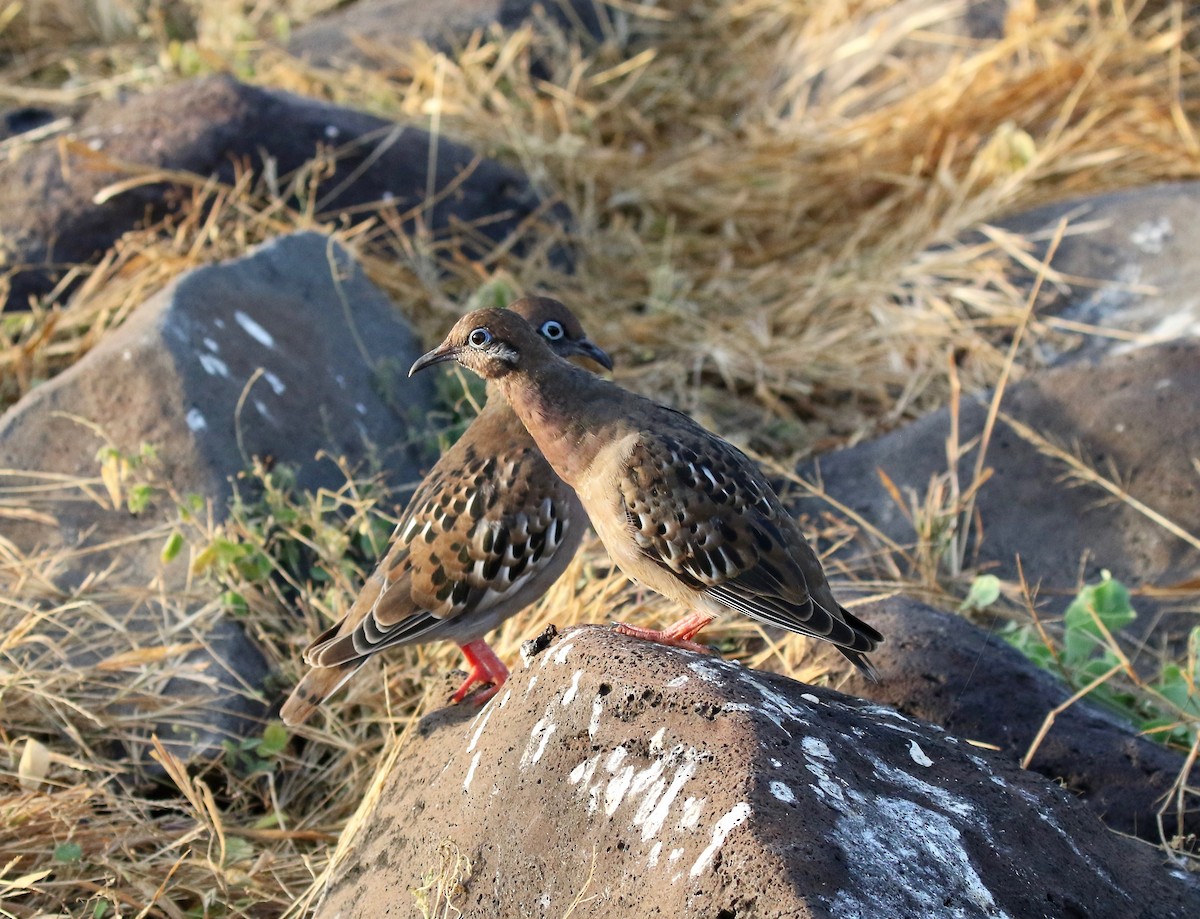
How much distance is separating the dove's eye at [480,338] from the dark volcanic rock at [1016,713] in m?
1.43

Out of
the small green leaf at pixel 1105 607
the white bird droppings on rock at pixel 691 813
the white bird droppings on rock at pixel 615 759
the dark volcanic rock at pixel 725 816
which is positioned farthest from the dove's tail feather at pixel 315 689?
the small green leaf at pixel 1105 607

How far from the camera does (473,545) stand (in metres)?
3.98

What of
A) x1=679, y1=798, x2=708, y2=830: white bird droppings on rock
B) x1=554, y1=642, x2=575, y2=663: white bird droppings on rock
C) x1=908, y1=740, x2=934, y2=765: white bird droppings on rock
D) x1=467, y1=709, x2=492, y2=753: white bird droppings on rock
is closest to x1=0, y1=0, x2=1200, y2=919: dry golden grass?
x1=467, y1=709, x2=492, y2=753: white bird droppings on rock

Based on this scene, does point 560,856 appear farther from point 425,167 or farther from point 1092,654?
point 425,167

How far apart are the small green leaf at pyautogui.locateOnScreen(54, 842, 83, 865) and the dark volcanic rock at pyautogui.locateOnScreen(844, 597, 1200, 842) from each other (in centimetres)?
219

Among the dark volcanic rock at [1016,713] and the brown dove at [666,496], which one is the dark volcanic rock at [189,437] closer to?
the brown dove at [666,496]

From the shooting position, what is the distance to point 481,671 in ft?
13.0

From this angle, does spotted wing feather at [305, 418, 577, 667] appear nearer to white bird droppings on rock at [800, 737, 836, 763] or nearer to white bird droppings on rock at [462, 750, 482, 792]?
white bird droppings on rock at [462, 750, 482, 792]

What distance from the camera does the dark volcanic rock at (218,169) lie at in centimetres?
666

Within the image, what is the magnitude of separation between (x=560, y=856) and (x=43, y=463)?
3252 mm

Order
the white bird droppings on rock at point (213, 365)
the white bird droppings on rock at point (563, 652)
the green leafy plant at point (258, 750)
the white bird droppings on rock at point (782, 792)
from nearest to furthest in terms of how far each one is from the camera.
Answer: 1. the white bird droppings on rock at point (782, 792)
2. the white bird droppings on rock at point (563, 652)
3. the green leafy plant at point (258, 750)
4. the white bird droppings on rock at point (213, 365)

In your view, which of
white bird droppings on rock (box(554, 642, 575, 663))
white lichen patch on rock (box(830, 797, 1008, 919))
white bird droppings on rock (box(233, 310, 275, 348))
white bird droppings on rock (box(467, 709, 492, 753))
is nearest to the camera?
white lichen patch on rock (box(830, 797, 1008, 919))

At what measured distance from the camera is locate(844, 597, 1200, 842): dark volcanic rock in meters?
3.62

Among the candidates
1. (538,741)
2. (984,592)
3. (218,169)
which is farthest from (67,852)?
(218,169)
